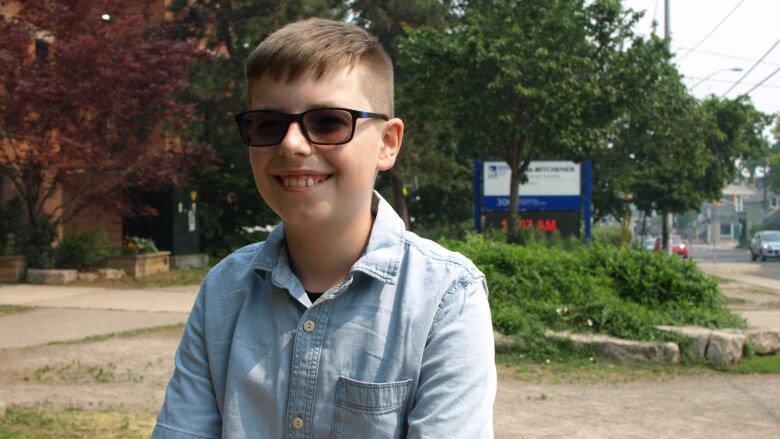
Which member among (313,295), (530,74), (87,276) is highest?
(530,74)

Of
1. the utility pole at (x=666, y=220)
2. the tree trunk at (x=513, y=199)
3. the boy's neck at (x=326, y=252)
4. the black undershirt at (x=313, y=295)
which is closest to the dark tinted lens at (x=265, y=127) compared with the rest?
the boy's neck at (x=326, y=252)

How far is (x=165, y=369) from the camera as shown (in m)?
7.71

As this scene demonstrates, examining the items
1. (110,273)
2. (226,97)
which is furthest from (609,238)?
(110,273)

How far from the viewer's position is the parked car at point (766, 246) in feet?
134

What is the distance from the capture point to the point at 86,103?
49.9 ft

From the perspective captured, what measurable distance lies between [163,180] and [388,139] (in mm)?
15213

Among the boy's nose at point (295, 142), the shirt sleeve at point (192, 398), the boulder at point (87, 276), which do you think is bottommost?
the boulder at point (87, 276)

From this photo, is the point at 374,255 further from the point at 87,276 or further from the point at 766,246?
the point at 766,246

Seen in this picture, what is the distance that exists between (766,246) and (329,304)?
4321cm

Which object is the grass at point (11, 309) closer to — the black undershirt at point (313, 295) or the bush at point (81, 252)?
the bush at point (81, 252)

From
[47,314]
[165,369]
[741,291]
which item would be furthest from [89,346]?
[741,291]

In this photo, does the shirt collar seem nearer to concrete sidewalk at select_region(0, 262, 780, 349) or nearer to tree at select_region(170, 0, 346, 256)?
concrete sidewalk at select_region(0, 262, 780, 349)

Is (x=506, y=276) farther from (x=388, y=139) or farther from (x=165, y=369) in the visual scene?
(x=388, y=139)

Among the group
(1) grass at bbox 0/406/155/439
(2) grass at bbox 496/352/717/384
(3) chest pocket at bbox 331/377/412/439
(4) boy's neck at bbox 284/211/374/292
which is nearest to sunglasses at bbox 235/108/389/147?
(4) boy's neck at bbox 284/211/374/292
